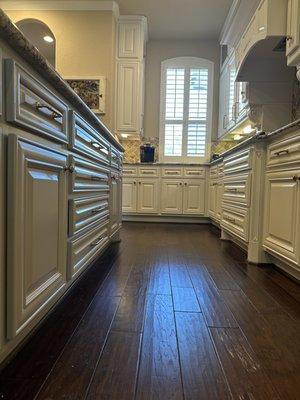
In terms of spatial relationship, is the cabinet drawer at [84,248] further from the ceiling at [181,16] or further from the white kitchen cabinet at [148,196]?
the ceiling at [181,16]

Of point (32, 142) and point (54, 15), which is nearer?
point (32, 142)

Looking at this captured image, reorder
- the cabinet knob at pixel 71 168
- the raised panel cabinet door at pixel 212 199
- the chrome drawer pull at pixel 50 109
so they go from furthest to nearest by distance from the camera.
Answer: the raised panel cabinet door at pixel 212 199 → the cabinet knob at pixel 71 168 → the chrome drawer pull at pixel 50 109

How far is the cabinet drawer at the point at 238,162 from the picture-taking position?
2.42 meters

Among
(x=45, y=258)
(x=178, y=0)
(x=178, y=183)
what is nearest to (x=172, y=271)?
(x=45, y=258)

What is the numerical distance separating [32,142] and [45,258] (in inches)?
15.5

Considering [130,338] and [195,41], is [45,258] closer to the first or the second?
[130,338]

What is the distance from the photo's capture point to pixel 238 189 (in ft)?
8.88

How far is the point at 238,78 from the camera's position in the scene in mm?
2797

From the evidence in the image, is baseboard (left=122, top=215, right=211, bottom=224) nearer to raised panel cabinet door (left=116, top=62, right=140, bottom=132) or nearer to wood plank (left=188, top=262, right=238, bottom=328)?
raised panel cabinet door (left=116, top=62, right=140, bottom=132)

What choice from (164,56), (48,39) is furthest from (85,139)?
(48,39)

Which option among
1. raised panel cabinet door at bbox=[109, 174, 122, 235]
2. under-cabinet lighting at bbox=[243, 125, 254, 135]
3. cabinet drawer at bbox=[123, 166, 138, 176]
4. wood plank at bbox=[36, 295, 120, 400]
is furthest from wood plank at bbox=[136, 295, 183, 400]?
cabinet drawer at bbox=[123, 166, 138, 176]

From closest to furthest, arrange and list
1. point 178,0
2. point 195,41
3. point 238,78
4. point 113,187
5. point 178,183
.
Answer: point 113,187, point 238,78, point 178,0, point 178,183, point 195,41

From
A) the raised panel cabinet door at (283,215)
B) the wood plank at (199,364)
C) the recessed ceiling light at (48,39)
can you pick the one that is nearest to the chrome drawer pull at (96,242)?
the wood plank at (199,364)

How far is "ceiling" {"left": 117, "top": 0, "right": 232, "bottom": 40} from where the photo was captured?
14.4 feet
